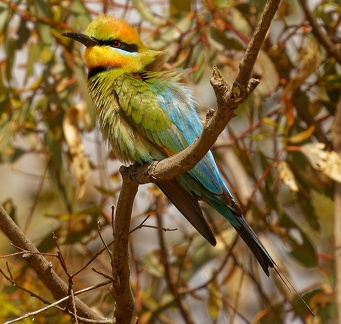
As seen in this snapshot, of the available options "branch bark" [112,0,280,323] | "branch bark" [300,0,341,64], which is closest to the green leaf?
"branch bark" [300,0,341,64]

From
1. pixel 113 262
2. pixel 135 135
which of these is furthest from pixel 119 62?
pixel 113 262

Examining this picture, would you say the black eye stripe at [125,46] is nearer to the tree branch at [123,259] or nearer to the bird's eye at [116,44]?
the bird's eye at [116,44]

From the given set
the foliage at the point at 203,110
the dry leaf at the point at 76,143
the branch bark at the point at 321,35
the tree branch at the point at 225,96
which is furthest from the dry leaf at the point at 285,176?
the tree branch at the point at 225,96

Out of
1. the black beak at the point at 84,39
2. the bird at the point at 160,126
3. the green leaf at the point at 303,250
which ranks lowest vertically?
the green leaf at the point at 303,250

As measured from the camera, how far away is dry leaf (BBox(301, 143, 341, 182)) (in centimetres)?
215

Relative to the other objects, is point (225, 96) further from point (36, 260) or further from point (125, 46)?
point (125, 46)

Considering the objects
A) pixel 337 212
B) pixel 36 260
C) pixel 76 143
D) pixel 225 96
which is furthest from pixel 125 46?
pixel 225 96

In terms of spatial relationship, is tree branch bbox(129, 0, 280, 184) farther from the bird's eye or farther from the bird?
the bird's eye

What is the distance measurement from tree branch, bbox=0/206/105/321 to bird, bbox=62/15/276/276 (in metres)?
0.40

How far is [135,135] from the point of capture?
2.04 metres

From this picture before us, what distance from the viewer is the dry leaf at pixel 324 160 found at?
2148 mm

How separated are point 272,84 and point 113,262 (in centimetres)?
83

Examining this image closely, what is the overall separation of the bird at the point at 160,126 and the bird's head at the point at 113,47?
0.03 m

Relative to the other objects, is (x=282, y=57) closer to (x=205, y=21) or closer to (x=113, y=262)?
(x=205, y=21)
